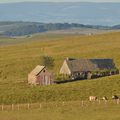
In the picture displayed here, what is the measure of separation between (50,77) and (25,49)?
74.4 metres

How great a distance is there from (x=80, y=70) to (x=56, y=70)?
13.9m

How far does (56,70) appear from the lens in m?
115

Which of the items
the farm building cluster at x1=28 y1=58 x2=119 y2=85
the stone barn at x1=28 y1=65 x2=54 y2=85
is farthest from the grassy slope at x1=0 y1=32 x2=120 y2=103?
the farm building cluster at x1=28 y1=58 x2=119 y2=85

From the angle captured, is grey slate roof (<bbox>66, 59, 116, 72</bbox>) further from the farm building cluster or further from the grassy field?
the grassy field

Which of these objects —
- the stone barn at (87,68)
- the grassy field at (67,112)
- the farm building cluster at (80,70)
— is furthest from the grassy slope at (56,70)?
the grassy field at (67,112)

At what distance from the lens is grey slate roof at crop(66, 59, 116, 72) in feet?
337

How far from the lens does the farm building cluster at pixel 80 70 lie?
93.6 meters

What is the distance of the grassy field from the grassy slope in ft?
30.8

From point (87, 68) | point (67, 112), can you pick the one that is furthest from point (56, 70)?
point (67, 112)

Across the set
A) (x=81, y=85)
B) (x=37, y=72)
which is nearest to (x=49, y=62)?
(x=37, y=72)

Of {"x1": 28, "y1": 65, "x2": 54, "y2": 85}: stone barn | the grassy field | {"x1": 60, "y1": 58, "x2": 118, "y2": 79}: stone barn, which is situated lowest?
the grassy field

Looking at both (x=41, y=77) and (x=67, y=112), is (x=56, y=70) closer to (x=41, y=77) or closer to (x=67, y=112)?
(x=41, y=77)

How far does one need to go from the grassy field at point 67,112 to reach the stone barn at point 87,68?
36.3 metres

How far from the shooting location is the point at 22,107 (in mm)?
62938
